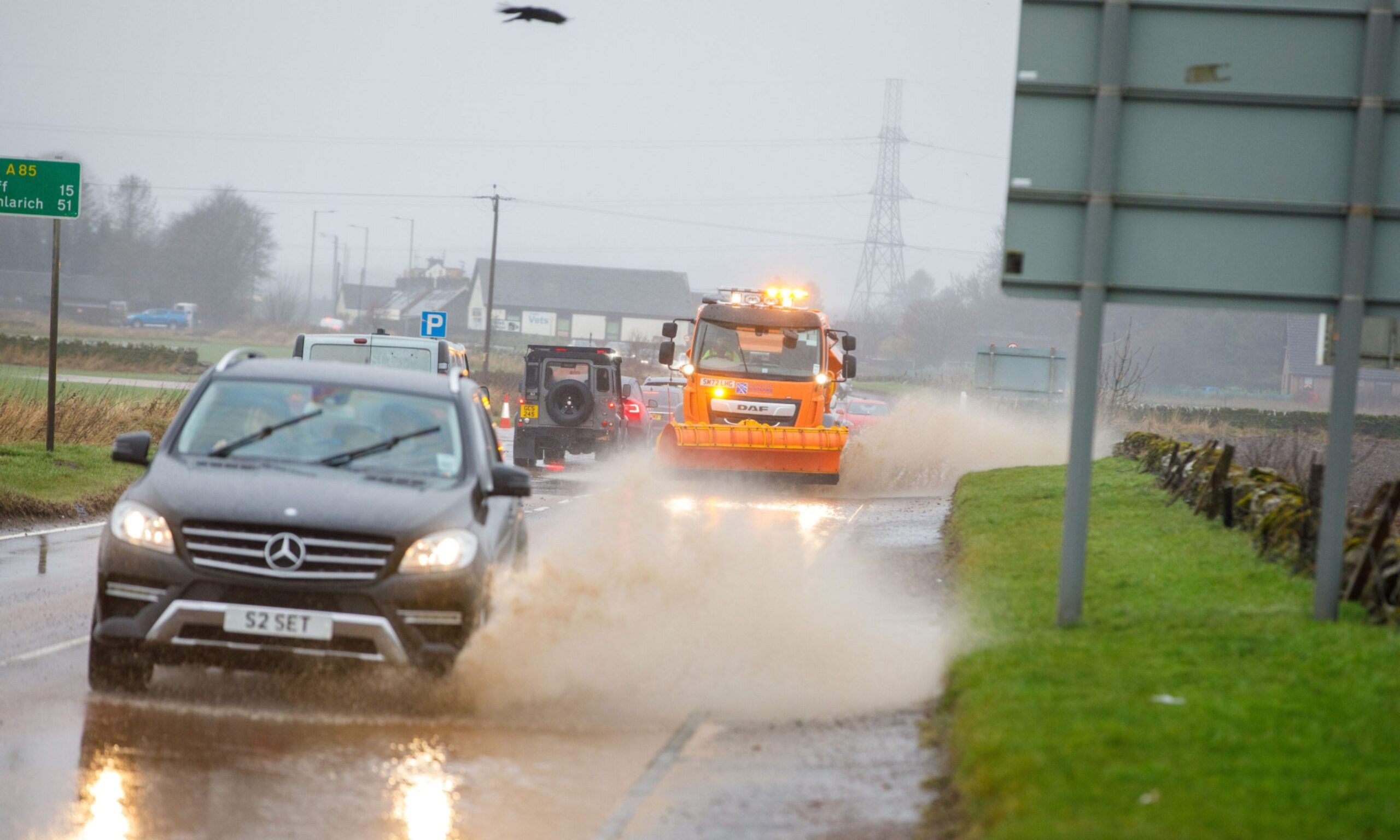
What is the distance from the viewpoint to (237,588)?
695 centimetres

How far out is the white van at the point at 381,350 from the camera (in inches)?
714

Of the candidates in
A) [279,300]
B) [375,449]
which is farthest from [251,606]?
[279,300]

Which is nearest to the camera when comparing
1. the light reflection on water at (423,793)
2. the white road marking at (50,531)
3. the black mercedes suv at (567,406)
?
the light reflection on water at (423,793)

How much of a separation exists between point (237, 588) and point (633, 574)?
275 centimetres

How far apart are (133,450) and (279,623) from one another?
166cm

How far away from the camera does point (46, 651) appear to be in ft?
28.6

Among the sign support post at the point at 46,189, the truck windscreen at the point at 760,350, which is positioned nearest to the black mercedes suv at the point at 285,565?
the sign support post at the point at 46,189

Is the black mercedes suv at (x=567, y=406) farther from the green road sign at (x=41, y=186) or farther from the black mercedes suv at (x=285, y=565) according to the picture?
the black mercedes suv at (x=285, y=565)

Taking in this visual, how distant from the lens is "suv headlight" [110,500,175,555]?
23.2 feet

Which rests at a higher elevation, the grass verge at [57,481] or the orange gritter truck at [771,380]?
the orange gritter truck at [771,380]

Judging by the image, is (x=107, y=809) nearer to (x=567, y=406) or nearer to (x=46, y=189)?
(x=46, y=189)

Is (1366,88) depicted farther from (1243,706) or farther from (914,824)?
(914,824)

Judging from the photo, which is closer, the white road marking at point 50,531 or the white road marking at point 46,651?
the white road marking at point 46,651

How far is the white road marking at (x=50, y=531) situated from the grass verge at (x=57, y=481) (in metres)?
0.53
